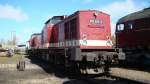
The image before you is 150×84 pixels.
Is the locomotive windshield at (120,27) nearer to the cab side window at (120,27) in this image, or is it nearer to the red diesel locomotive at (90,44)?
the cab side window at (120,27)

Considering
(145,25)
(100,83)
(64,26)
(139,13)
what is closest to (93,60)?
(100,83)

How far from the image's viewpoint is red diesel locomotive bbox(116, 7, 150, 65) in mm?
20830

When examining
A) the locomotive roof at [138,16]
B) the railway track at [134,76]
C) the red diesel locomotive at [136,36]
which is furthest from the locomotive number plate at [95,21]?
the locomotive roof at [138,16]

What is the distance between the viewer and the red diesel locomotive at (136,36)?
68.3 ft

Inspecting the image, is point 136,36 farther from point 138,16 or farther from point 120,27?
point 120,27

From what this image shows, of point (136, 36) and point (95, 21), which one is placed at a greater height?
point (95, 21)

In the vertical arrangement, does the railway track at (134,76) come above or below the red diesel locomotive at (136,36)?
below

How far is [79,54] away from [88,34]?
159cm

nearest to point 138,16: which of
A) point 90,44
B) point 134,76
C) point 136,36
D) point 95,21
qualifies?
point 136,36

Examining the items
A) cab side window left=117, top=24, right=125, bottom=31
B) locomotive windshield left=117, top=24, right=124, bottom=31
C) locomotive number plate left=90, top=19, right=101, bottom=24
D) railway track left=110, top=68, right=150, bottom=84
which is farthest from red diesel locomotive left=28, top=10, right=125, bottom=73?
locomotive windshield left=117, top=24, right=124, bottom=31

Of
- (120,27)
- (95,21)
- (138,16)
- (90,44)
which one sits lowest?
(90,44)

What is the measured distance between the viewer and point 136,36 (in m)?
21.8

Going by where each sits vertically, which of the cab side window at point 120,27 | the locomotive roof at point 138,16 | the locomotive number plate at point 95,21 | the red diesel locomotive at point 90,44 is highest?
the locomotive roof at point 138,16

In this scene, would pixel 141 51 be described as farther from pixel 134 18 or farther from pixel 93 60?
pixel 93 60
